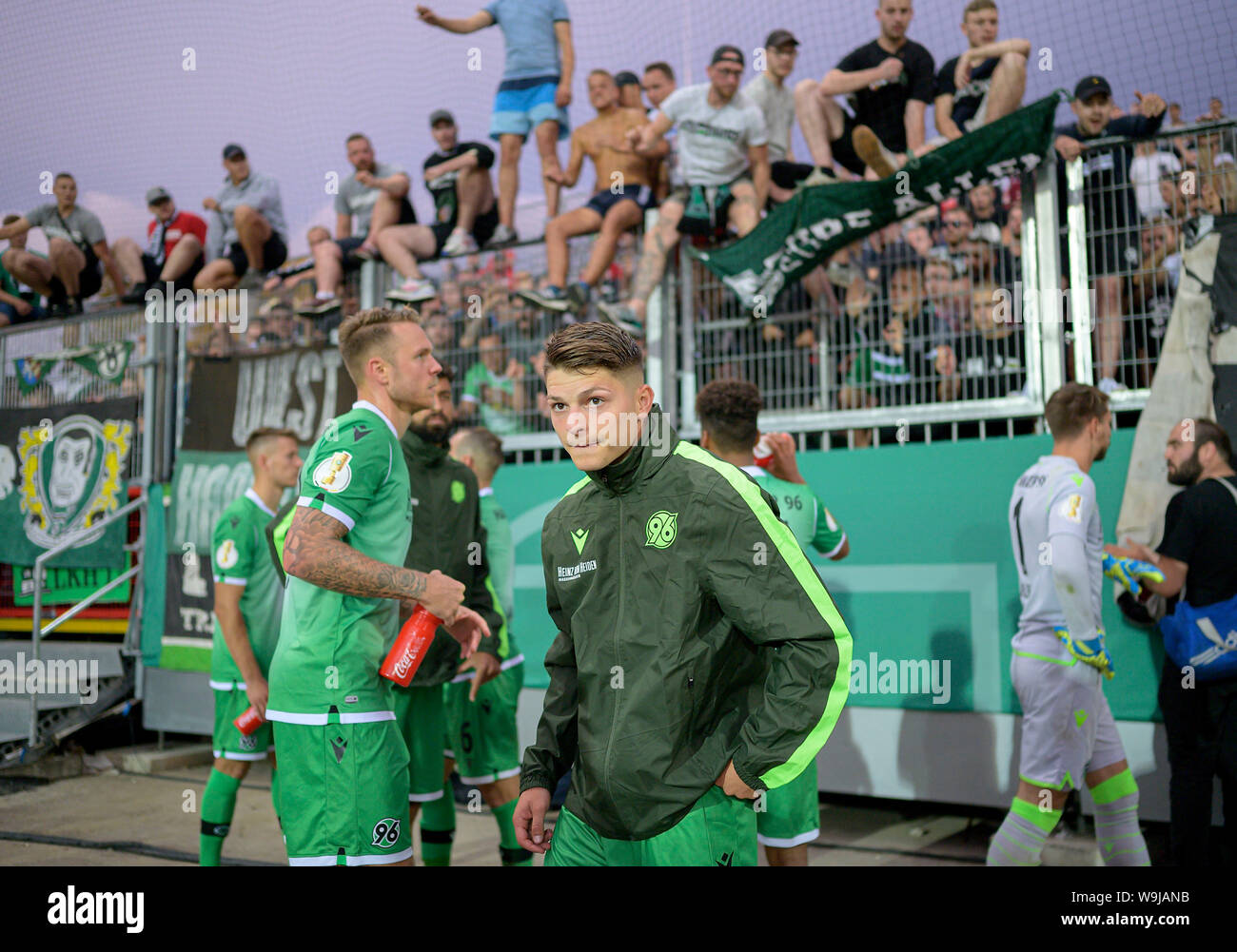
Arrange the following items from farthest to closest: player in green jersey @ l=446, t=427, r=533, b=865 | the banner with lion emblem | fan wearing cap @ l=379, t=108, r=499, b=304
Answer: the banner with lion emblem, fan wearing cap @ l=379, t=108, r=499, b=304, player in green jersey @ l=446, t=427, r=533, b=865

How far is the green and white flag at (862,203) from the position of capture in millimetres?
6324

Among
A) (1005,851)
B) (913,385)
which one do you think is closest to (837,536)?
(1005,851)

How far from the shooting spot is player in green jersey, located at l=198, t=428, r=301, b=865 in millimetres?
5422

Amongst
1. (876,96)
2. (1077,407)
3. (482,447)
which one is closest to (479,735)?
(482,447)

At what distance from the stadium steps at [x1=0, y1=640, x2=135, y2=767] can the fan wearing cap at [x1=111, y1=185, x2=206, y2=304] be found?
3525 mm

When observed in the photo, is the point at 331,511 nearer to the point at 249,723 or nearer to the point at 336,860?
the point at 336,860

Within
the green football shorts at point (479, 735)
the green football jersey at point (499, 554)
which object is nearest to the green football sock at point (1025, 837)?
the green football shorts at point (479, 735)

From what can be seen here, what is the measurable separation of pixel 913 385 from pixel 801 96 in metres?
2.40

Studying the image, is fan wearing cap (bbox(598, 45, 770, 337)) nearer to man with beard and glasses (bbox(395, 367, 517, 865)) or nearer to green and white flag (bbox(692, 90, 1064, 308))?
green and white flag (bbox(692, 90, 1064, 308))

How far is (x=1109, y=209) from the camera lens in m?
6.42

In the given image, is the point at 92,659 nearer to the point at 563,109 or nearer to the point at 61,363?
the point at 61,363

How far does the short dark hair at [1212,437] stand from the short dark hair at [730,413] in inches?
93.9

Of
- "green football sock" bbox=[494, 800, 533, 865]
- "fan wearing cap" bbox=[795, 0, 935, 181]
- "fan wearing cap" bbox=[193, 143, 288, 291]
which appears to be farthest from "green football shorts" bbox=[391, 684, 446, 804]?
"fan wearing cap" bbox=[193, 143, 288, 291]

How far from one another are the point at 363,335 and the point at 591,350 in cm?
148
